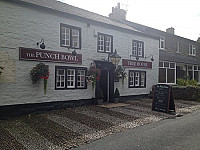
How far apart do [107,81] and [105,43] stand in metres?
2.58

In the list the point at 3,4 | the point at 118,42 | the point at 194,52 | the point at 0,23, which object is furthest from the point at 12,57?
the point at 194,52

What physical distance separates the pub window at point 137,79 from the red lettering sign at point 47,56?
491cm

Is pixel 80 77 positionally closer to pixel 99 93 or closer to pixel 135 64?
pixel 99 93

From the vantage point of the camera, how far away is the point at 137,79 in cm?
1504

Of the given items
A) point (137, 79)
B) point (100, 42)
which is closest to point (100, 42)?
point (100, 42)

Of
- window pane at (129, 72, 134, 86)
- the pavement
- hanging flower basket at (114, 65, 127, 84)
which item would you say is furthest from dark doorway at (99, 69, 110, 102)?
the pavement

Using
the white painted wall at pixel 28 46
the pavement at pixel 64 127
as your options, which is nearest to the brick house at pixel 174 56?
the pavement at pixel 64 127

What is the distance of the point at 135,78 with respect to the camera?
583 inches

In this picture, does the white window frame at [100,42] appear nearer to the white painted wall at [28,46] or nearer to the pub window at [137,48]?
the white painted wall at [28,46]

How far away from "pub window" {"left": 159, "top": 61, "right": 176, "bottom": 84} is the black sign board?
782 centimetres

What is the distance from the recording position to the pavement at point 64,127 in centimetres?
568

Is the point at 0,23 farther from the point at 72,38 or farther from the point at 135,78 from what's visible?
the point at 135,78

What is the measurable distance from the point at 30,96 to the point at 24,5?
14.5ft

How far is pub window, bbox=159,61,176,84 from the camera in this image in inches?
714
